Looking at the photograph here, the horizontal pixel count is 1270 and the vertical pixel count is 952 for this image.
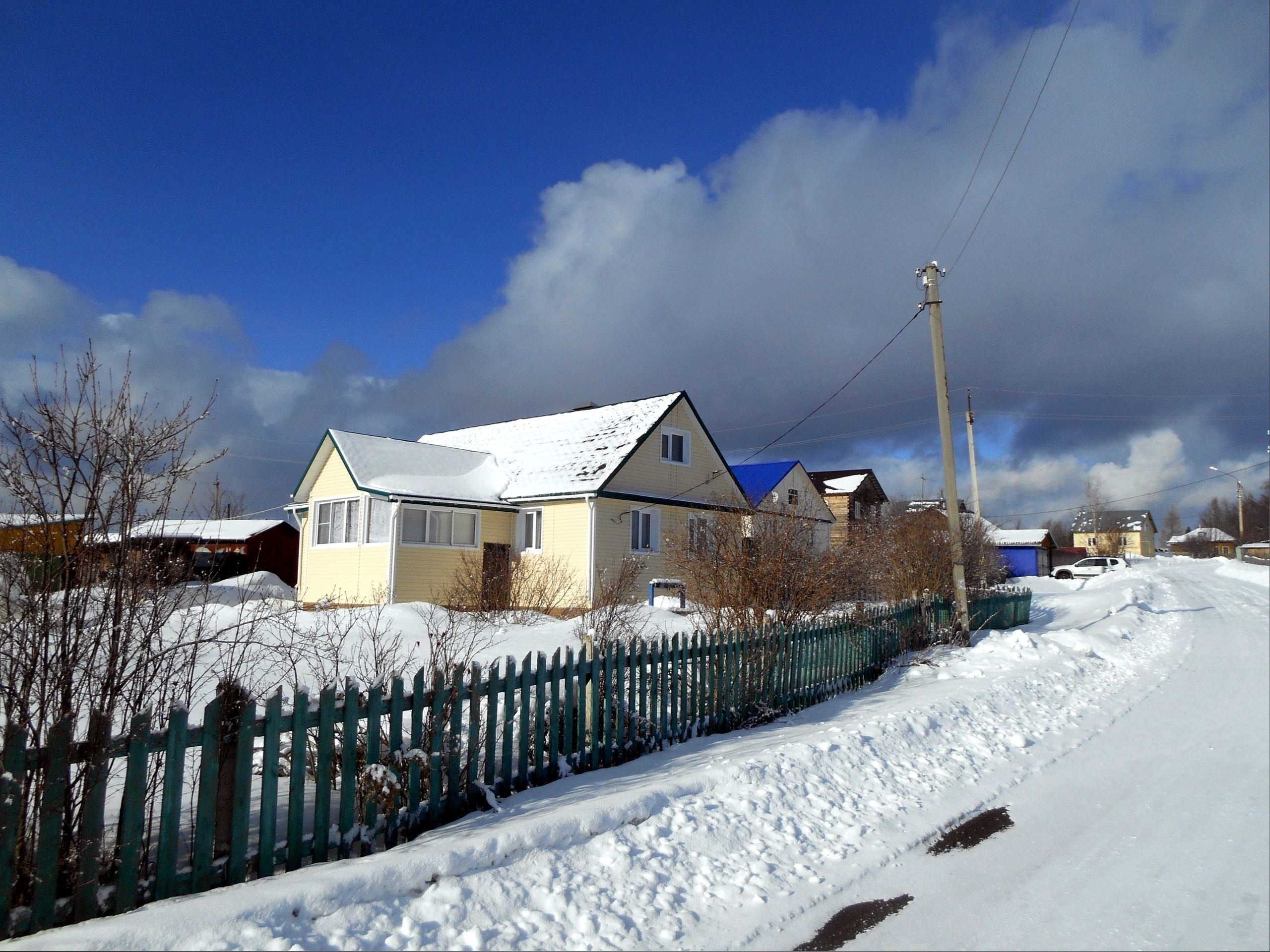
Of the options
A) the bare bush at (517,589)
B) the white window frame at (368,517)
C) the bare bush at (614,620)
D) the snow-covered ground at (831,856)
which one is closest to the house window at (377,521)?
the white window frame at (368,517)

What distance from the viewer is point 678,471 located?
24.8m

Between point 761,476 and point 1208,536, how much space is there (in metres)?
123

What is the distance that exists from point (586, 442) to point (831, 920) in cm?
2079

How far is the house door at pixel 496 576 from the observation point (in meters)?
18.2

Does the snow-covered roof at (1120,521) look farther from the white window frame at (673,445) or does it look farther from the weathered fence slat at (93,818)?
the weathered fence slat at (93,818)

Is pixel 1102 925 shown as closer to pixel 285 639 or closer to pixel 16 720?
pixel 16 720

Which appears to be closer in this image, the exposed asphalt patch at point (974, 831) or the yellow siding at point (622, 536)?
the exposed asphalt patch at point (974, 831)

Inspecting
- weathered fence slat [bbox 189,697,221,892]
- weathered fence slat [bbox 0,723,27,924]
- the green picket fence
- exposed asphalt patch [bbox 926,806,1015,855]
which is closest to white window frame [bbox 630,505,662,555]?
the green picket fence

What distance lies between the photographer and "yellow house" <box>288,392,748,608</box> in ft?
69.3

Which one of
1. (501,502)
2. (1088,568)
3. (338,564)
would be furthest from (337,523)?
(1088,568)

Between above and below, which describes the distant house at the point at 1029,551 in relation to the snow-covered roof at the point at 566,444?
below

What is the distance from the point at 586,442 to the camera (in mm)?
24703

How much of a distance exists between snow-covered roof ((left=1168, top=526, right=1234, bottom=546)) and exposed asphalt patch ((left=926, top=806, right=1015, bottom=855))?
457 feet

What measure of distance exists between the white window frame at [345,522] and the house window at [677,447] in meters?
8.72
